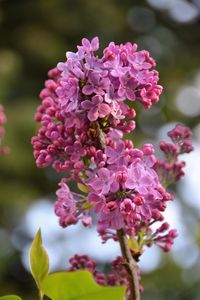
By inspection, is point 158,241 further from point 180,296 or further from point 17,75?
point 17,75

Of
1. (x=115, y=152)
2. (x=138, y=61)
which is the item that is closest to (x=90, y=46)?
(x=138, y=61)

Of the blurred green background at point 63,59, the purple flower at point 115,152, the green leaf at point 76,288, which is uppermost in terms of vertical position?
the blurred green background at point 63,59

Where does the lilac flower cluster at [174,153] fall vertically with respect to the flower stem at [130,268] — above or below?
above

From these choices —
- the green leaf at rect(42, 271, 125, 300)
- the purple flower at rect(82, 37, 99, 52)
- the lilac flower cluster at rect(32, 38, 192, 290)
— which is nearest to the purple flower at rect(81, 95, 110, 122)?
the lilac flower cluster at rect(32, 38, 192, 290)

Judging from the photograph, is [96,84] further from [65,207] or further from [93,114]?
[65,207]

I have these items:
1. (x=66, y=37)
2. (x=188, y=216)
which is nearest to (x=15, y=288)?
(x=188, y=216)

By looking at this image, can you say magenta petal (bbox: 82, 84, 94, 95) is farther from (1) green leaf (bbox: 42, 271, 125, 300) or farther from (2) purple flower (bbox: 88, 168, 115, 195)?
(1) green leaf (bbox: 42, 271, 125, 300)

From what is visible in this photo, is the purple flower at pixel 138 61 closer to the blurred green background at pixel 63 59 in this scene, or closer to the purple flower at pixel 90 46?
the purple flower at pixel 90 46

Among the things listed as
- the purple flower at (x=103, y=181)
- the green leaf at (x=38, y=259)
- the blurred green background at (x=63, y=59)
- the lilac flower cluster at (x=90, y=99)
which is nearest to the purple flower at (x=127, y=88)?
the lilac flower cluster at (x=90, y=99)
